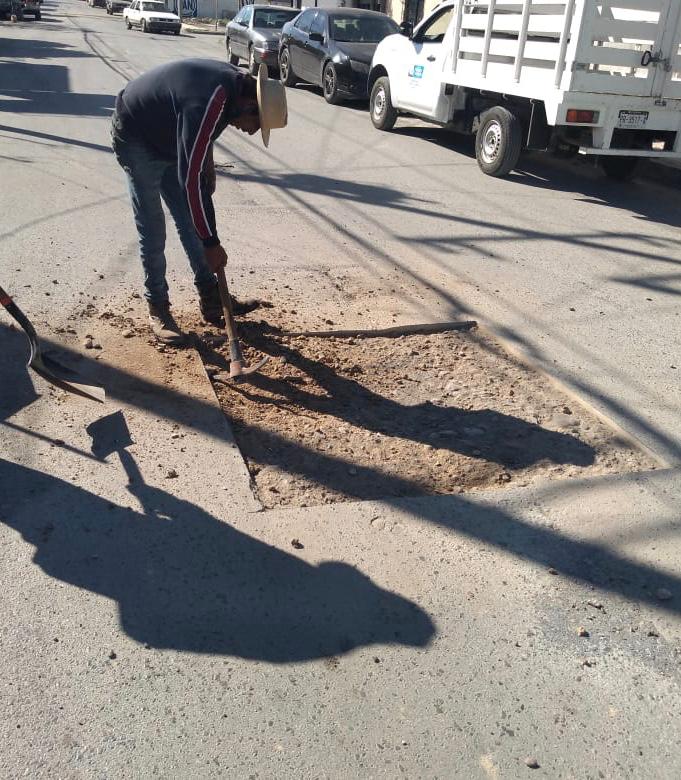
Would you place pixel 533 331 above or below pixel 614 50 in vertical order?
below

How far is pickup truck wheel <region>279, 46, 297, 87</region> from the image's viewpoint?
1867cm

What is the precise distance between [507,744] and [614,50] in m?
8.22

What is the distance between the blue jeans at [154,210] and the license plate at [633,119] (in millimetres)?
6023

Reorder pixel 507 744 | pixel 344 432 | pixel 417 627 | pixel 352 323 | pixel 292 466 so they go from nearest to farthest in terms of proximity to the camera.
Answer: pixel 507 744, pixel 417 627, pixel 292 466, pixel 344 432, pixel 352 323

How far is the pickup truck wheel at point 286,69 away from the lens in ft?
61.3

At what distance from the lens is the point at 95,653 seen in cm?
272

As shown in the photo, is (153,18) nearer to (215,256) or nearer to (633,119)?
(633,119)

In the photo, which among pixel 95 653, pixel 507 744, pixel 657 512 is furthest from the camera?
pixel 657 512

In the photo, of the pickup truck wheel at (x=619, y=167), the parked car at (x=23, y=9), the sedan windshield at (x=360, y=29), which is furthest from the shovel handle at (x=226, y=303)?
the parked car at (x=23, y=9)

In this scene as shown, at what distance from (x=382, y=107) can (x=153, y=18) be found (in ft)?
99.1

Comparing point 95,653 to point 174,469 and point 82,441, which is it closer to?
point 174,469

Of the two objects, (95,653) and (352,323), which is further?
(352,323)

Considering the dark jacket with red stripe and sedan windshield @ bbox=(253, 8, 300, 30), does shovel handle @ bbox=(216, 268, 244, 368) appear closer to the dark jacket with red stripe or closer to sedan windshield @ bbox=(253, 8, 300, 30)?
the dark jacket with red stripe

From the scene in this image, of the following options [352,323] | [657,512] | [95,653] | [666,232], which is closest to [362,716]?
[95,653]
